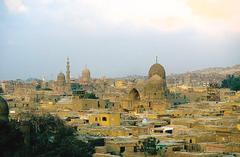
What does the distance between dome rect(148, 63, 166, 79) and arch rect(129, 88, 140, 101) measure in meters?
5.06

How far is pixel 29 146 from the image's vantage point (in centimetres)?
1730

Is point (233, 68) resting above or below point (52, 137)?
above

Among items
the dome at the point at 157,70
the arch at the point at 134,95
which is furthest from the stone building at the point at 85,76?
the arch at the point at 134,95

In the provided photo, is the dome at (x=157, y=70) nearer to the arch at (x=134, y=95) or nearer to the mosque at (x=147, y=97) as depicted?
the mosque at (x=147, y=97)

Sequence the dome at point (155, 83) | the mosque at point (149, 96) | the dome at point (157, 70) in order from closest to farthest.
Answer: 1. the mosque at point (149, 96)
2. the dome at point (155, 83)
3. the dome at point (157, 70)

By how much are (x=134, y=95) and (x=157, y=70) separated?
6.53 m

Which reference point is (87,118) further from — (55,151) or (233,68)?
(233,68)

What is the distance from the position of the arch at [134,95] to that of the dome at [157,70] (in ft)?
16.6

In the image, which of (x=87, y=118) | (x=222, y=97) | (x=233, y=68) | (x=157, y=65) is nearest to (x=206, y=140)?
(x=87, y=118)

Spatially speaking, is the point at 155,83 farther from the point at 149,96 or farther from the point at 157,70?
the point at 157,70

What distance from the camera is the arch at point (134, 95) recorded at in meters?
45.6

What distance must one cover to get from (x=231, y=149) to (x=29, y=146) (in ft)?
24.7

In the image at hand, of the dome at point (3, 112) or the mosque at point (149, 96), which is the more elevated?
the mosque at point (149, 96)

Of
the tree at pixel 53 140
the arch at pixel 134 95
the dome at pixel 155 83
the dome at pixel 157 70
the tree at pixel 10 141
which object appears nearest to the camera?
the tree at pixel 10 141
